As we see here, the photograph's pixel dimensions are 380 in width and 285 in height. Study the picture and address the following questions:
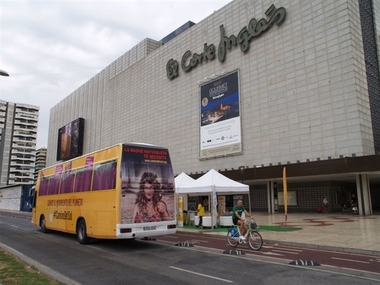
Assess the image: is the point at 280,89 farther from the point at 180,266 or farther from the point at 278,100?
the point at 180,266

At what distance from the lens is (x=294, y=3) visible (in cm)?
3152

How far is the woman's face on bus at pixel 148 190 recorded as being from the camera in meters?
12.5

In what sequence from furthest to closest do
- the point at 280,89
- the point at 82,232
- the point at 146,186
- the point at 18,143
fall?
the point at 18,143, the point at 280,89, the point at 82,232, the point at 146,186

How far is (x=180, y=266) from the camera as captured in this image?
9031mm

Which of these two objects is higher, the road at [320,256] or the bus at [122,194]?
the bus at [122,194]

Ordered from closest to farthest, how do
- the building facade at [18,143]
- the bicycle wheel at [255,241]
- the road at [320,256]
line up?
1. the road at [320,256]
2. the bicycle wheel at [255,241]
3. the building facade at [18,143]

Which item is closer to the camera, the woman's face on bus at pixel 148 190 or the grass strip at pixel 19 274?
the grass strip at pixel 19 274

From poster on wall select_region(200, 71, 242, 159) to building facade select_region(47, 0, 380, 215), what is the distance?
0.12 m

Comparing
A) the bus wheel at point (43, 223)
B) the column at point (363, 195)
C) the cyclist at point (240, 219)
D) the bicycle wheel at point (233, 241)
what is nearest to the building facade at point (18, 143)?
the bus wheel at point (43, 223)

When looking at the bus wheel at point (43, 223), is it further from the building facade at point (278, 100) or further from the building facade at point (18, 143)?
the building facade at point (18, 143)

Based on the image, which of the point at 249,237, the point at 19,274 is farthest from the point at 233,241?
the point at 19,274

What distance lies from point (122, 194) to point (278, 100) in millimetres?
23677

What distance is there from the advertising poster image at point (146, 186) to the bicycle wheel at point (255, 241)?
3.16 metres

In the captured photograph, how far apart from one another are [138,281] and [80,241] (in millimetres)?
7299
